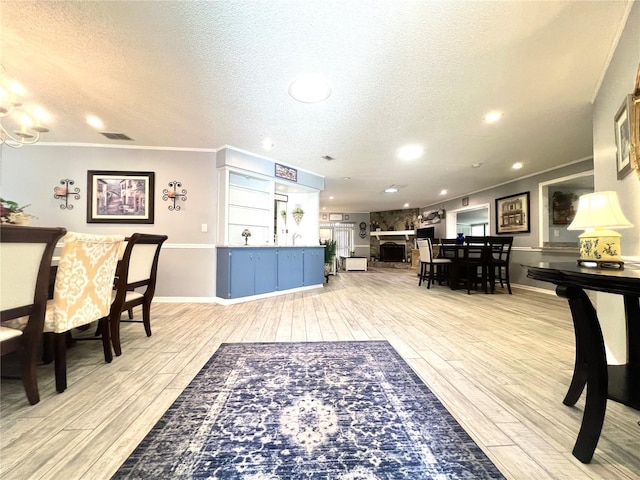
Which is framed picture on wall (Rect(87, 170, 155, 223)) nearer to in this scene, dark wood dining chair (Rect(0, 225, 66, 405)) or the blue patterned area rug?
dark wood dining chair (Rect(0, 225, 66, 405))

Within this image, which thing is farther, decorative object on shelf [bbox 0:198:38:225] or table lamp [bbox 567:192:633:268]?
decorative object on shelf [bbox 0:198:38:225]

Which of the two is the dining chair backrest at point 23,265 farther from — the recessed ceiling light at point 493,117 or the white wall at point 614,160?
the recessed ceiling light at point 493,117

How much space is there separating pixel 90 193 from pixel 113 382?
11.5 ft

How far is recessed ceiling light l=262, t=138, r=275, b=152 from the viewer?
3.52 meters

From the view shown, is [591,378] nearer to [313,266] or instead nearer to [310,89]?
[310,89]

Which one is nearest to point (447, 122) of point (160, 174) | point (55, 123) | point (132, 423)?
point (132, 423)

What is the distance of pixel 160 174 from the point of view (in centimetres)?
386

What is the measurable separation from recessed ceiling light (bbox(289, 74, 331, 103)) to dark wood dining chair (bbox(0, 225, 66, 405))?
2.02 m

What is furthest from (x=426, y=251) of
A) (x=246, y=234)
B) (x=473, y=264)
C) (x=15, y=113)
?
(x=15, y=113)

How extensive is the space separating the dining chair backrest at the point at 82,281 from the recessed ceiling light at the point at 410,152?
371 centimetres

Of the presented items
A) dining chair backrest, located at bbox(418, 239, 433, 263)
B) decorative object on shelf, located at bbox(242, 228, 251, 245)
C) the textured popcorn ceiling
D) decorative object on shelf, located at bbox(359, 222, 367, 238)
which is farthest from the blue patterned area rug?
decorative object on shelf, located at bbox(359, 222, 367, 238)

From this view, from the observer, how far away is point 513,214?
5.60 meters

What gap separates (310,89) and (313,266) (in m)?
3.51

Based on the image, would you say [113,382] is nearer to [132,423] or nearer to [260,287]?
[132,423]
